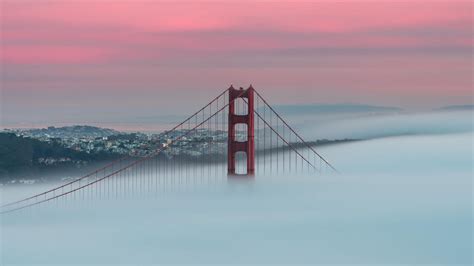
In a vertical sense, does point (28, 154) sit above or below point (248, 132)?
below

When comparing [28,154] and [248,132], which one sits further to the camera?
[28,154]

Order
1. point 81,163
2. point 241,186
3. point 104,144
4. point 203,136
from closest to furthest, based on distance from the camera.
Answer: point 241,186 < point 203,136 < point 81,163 < point 104,144

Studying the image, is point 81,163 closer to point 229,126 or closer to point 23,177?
point 23,177

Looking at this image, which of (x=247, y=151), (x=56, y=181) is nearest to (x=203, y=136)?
(x=56, y=181)

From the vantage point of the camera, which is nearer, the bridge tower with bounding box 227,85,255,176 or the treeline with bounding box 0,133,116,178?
the bridge tower with bounding box 227,85,255,176

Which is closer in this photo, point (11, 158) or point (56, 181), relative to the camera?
point (56, 181)

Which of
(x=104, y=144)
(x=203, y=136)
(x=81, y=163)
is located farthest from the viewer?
(x=104, y=144)

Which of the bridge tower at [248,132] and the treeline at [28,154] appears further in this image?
the treeline at [28,154]
